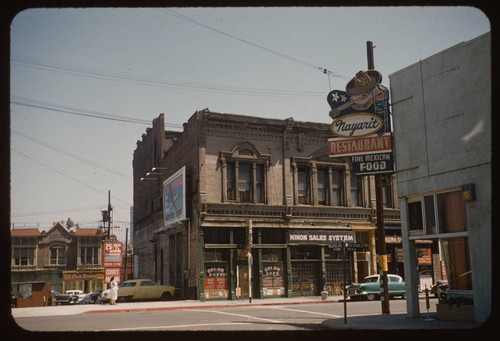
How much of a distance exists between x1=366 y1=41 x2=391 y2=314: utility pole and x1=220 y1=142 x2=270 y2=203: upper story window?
12.7 meters

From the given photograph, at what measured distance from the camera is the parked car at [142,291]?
98.7ft

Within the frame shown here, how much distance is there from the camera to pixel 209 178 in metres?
30.7

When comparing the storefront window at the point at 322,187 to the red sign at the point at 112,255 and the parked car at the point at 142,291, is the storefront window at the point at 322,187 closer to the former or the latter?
the parked car at the point at 142,291

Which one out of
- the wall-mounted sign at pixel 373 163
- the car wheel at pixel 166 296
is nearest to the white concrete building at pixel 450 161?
the wall-mounted sign at pixel 373 163

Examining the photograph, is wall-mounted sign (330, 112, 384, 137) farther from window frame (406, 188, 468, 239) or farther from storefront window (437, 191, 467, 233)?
storefront window (437, 191, 467, 233)

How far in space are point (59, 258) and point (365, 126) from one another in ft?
168

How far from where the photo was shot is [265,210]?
104 ft

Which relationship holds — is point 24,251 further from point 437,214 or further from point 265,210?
point 437,214

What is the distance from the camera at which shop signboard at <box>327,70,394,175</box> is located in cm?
1781

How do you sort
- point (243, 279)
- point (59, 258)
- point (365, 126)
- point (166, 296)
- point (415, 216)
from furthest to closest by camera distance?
point (59, 258) → point (166, 296) → point (243, 279) → point (365, 126) → point (415, 216)

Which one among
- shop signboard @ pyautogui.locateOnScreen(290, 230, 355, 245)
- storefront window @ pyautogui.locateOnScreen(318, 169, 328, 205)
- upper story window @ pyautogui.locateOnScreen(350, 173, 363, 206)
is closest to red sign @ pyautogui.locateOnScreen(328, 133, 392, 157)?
shop signboard @ pyautogui.locateOnScreen(290, 230, 355, 245)

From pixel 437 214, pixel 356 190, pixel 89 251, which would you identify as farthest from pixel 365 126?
pixel 89 251
